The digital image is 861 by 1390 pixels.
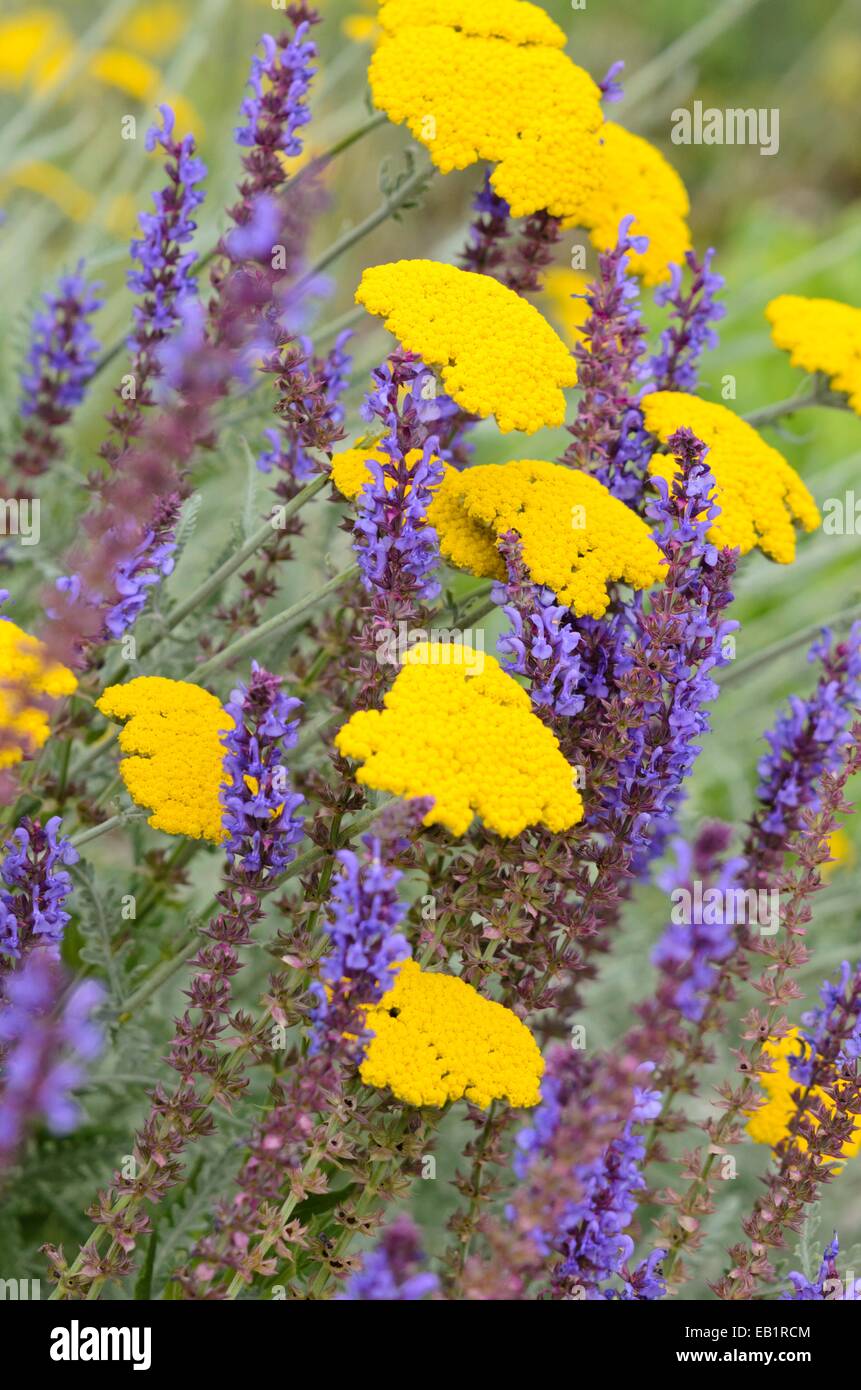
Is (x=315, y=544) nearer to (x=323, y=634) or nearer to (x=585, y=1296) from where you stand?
Result: (x=323, y=634)

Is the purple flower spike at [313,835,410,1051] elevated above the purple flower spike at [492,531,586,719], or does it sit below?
below

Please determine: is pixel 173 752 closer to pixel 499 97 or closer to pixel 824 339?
pixel 499 97

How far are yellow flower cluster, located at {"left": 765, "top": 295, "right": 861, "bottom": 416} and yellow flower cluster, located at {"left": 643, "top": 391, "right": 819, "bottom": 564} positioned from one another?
1.02ft

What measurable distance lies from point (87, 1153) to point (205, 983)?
0.79m

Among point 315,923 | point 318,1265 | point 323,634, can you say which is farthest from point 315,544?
point 318,1265

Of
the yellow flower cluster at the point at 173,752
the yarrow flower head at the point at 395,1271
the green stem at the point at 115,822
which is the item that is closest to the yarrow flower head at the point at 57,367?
the yellow flower cluster at the point at 173,752

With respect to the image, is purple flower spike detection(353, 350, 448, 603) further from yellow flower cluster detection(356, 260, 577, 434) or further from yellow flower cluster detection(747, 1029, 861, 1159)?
yellow flower cluster detection(747, 1029, 861, 1159)

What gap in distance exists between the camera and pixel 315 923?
1.88 metres

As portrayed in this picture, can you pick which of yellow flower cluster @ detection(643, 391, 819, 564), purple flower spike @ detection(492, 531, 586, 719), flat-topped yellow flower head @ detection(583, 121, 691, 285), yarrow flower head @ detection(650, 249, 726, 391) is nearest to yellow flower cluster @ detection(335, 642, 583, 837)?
purple flower spike @ detection(492, 531, 586, 719)

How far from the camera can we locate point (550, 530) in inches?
75.3

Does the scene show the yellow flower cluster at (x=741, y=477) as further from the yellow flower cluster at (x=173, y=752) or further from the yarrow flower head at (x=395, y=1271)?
the yarrow flower head at (x=395, y=1271)

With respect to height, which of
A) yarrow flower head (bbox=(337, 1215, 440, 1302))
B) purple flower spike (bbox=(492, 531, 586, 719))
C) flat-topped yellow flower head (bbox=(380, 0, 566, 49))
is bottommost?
yarrow flower head (bbox=(337, 1215, 440, 1302))

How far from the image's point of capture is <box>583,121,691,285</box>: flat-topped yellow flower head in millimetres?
2443

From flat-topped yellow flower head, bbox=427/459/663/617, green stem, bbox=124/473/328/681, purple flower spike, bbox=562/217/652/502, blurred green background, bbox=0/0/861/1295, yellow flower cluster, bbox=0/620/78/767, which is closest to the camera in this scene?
yellow flower cluster, bbox=0/620/78/767
